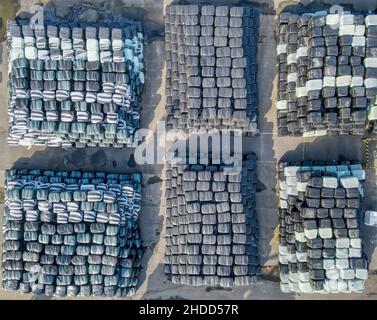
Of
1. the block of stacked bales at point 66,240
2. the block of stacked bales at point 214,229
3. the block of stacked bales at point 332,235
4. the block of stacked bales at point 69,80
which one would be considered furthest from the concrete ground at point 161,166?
the block of stacked bales at point 332,235

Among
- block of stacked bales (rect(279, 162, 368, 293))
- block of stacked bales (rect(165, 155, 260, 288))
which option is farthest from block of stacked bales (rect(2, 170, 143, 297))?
block of stacked bales (rect(279, 162, 368, 293))

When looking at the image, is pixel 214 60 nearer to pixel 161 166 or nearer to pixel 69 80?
pixel 161 166

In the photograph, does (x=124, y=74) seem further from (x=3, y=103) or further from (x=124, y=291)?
(x=124, y=291)

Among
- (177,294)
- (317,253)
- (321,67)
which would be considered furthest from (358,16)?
(177,294)

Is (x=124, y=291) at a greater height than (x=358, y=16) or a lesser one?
lesser

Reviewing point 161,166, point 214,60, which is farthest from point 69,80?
point 214,60
